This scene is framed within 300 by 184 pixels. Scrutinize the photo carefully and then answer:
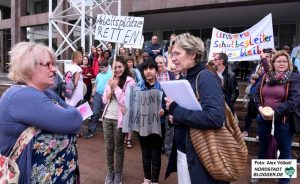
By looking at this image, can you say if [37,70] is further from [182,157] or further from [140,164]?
[140,164]

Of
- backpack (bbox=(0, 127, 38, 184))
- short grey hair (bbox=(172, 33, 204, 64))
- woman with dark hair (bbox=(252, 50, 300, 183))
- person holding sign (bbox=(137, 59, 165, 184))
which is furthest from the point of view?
person holding sign (bbox=(137, 59, 165, 184))

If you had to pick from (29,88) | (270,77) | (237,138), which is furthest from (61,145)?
(270,77)

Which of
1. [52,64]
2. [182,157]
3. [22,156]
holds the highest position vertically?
[52,64]

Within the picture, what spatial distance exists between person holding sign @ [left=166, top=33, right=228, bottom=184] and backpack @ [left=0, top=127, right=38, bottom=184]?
3.29 feet

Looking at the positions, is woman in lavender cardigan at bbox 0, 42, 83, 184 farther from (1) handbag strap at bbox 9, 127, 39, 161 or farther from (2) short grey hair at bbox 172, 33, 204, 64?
(2) short grey hair at bbox 172, 33, 204, 64

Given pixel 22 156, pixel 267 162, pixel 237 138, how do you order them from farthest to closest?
pixel 267 162 → pixel 237 138 → pixel 22 156

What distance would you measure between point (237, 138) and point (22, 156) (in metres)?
1.46

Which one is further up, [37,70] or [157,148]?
[37,70]

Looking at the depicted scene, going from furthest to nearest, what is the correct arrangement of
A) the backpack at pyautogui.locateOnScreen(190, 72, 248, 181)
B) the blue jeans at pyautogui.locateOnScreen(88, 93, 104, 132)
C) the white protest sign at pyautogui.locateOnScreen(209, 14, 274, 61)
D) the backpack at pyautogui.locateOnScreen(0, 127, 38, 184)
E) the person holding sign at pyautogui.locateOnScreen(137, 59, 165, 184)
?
the white protest sign at pyautogui.locateOnScreen(209, 14, 274, 61) < the blue jeans at pyautogui.locateOnScreen(88, 93, 104, 132) < the person holding sign at pyautogui.locateOnScreen(137, 59, 165, 184) < the backpack at pyautogui.locateOnScreen(190, 72, 248, 181) < the backpack at pyautogui.locateOnScreen(0, 127, 38, 184)

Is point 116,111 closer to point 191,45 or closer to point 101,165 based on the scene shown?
point 101,165

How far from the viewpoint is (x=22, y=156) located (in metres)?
1.79

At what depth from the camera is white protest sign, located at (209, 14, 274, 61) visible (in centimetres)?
745

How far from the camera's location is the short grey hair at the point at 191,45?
230 centimetres

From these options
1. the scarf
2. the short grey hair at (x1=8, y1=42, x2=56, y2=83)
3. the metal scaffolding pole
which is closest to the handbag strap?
the short grey hair at (x1=8, y1=42, x2=56, y2=83)
